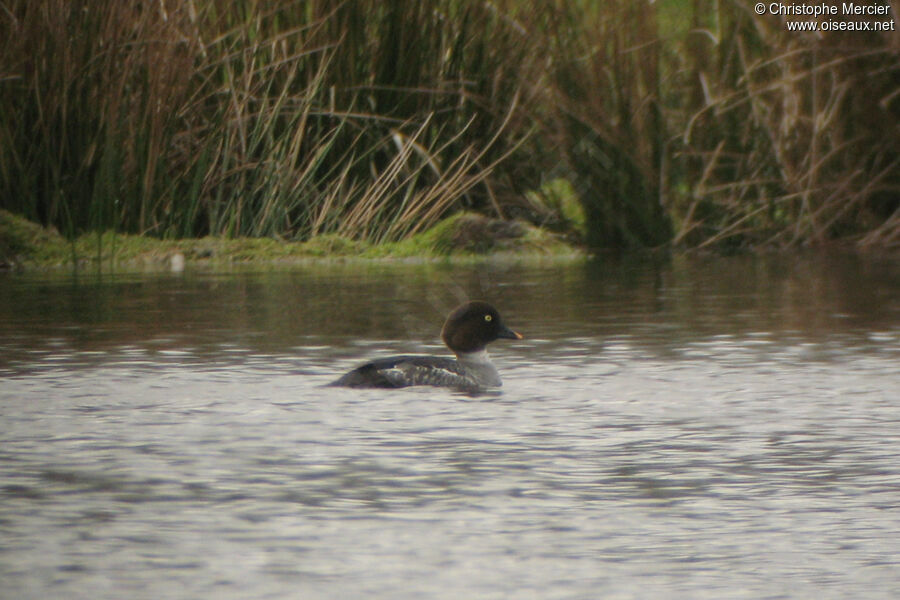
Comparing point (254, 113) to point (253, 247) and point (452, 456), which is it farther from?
point (452, 456)

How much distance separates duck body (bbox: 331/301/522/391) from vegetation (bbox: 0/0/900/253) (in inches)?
232

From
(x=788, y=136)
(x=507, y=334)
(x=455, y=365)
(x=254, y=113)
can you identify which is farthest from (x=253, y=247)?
(x=455, y=365)

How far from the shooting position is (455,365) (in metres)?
6.82

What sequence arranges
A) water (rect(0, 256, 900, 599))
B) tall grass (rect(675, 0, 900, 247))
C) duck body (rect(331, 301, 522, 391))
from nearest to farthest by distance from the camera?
water (rect(0, 256, 900, 599)), duck body (rect(331, 301, 522, 391)), tall grass (rect(675, 0, 900, 247))

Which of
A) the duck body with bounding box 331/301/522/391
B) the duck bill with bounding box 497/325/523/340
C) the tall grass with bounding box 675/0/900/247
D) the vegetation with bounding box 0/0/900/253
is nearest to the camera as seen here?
the duck body with bounding box 331/301/522/391

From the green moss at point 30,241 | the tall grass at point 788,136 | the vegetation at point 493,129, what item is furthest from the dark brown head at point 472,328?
the tall grass at point 788,136

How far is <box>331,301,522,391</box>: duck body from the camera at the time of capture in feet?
21.9

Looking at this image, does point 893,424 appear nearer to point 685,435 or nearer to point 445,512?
point 685,435

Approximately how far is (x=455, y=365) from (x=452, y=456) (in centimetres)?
150

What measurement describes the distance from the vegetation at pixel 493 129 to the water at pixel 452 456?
351 cm

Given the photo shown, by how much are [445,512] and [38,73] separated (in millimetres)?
8648

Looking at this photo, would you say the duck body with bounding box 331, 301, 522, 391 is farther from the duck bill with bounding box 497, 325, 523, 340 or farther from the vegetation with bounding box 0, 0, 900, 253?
the vegetation with bounding box 0, 0, 900, 253

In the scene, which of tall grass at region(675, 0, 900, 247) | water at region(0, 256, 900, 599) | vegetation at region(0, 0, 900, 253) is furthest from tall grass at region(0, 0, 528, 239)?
water at region(0, 256, 900, 599)

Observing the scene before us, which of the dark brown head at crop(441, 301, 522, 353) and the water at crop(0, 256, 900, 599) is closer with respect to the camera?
the water at crop(0, 256, 900, 599)
